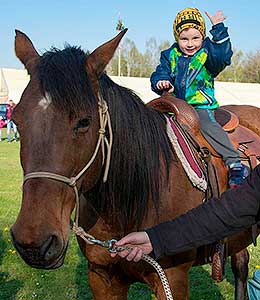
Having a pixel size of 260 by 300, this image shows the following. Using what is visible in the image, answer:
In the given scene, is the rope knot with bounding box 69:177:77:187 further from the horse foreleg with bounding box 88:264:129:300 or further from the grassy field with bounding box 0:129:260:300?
the grassy field with bounding box 0:129:260:300

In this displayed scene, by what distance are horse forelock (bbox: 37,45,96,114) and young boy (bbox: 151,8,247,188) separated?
1.41 metres

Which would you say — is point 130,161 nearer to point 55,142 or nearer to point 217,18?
point 55,142

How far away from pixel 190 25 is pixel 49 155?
83.7 inches

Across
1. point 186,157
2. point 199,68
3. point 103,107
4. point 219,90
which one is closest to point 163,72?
point 199,68

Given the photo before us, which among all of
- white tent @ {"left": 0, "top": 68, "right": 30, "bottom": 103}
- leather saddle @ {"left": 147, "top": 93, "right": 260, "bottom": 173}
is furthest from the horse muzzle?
white tent @ {"left": 0, "top": 68, "right": 30, "bottom": 103}

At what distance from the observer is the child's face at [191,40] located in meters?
3.75

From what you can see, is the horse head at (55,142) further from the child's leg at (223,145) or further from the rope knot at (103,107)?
the child's leg at (223,145)

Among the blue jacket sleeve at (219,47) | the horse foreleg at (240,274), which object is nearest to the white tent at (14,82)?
the horse foreleg at (240,274)

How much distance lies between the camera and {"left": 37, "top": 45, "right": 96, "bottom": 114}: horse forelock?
216cm

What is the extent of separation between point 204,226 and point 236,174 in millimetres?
1034

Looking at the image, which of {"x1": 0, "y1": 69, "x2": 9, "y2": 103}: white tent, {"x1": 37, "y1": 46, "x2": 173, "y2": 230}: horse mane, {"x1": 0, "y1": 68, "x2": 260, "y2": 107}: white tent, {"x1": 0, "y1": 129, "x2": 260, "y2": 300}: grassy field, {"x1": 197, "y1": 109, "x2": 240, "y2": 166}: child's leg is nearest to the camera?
{"x1": 37, "y1": 46, "x2": 173, "y2": 230}: horse mane

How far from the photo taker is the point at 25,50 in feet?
8.29

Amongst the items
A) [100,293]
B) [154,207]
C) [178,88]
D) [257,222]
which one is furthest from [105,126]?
[178,88]

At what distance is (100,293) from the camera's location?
10.0 ft
